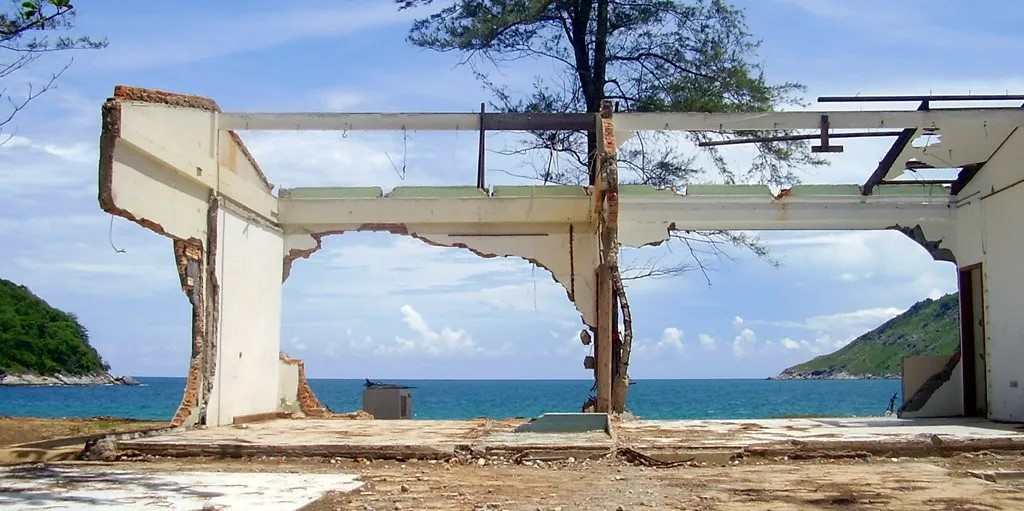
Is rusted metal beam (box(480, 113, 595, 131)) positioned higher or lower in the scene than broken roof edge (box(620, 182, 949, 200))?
higher

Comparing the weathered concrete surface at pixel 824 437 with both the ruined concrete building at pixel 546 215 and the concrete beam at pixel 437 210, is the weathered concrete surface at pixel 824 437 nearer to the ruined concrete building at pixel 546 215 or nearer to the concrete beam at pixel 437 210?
the ruined concrete building at pixel 546 215

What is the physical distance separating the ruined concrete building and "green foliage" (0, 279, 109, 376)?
67.6 metres

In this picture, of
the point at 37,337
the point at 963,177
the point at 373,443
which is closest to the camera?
the point at 373,443

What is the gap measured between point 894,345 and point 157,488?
91.6m

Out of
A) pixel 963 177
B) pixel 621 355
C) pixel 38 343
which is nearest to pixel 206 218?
pixel 621 355

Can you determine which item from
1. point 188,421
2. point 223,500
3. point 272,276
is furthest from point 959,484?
point 272,276

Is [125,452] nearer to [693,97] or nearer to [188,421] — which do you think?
[188,421]

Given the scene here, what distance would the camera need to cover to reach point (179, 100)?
12.8 m

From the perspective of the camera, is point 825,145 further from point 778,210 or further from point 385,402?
point 385,402

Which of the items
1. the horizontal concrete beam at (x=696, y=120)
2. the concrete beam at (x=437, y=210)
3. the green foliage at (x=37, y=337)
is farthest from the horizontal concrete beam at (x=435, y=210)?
the green foliage at (x=37, y=337)

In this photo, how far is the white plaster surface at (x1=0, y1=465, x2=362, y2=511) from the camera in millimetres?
7461

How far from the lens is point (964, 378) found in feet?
47.5

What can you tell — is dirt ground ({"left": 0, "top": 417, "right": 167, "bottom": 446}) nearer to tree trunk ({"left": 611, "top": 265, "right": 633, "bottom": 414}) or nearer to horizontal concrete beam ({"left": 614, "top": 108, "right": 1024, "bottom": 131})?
tree trunk ({"left": 611, "top": 265, "right": 633, "bottom": 414})

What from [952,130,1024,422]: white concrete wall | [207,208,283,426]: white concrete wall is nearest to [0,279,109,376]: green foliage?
[207,208,283,426]: white concrete wall
